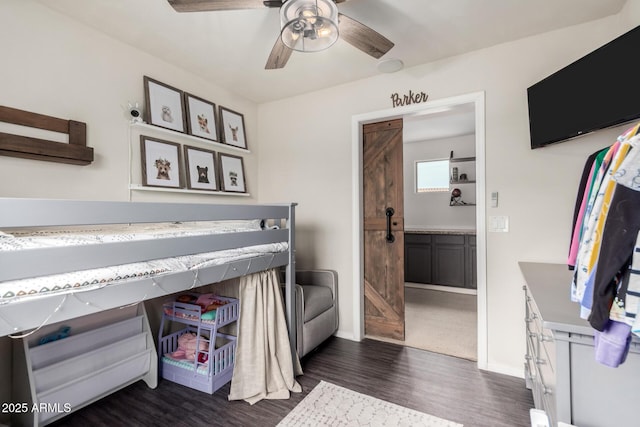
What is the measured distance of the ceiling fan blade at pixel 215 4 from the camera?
143 centimetres

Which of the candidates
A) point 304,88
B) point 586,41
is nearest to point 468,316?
point 586,41

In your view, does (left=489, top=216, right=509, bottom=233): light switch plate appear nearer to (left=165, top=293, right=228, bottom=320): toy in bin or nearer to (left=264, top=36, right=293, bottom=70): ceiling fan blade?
(left=264, top=36, right=293, bottom=70): ceiling fan blade

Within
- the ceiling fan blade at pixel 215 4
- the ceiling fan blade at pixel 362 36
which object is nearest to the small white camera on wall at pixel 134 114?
the ceiling fan blade at pixel 215 4

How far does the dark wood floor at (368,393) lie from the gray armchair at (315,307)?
0.19 metres

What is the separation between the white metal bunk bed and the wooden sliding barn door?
1171 millimetres

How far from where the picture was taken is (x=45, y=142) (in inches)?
70.2

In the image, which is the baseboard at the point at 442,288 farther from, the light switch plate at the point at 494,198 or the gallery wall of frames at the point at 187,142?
the gallery wall of frames at the point at 187,142

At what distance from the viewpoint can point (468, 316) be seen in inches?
140

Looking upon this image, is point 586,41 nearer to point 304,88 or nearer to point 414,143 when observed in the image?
point 304,88

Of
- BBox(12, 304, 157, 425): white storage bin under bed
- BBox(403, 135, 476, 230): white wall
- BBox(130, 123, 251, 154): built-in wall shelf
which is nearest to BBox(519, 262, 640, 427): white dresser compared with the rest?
BBox(12, 304, 157, 425): white storage bin under bed

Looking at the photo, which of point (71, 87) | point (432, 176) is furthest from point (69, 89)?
point (432, 176)

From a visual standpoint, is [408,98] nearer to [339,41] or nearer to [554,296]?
[339,41]

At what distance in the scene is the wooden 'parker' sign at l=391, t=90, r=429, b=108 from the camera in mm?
2621

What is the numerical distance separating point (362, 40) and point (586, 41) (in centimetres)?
161
